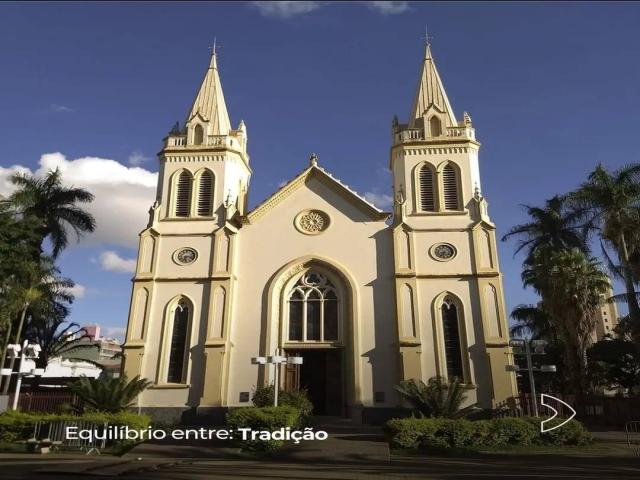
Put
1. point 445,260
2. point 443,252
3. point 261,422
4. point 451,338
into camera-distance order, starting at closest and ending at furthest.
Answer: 1. point 261,422
2. point 451,338
3. point 445,260
4. point 443,252

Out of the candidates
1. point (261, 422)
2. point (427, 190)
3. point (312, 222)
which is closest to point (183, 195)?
point (312, 222)

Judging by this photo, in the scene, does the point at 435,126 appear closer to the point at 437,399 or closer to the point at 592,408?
the point at 437,399

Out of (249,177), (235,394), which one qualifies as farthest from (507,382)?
(249,177)

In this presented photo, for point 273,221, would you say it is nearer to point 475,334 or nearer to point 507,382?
point 475,334

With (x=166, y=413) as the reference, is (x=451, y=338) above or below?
above

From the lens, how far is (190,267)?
27.2 meters

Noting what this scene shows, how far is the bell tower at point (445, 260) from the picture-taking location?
78.5 feet

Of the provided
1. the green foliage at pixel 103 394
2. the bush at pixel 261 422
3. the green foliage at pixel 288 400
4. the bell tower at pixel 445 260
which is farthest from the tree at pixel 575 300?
the green foliage at pixel 103 394

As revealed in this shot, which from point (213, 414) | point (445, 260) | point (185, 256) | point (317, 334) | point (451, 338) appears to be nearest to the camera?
point (213, 414)

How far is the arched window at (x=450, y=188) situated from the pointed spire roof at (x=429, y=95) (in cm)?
341

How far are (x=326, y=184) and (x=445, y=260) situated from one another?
7579 millimetres

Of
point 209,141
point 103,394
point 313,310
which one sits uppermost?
point 209,141

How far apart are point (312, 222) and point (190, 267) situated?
678cm

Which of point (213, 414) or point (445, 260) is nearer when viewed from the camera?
point (213, 414)
